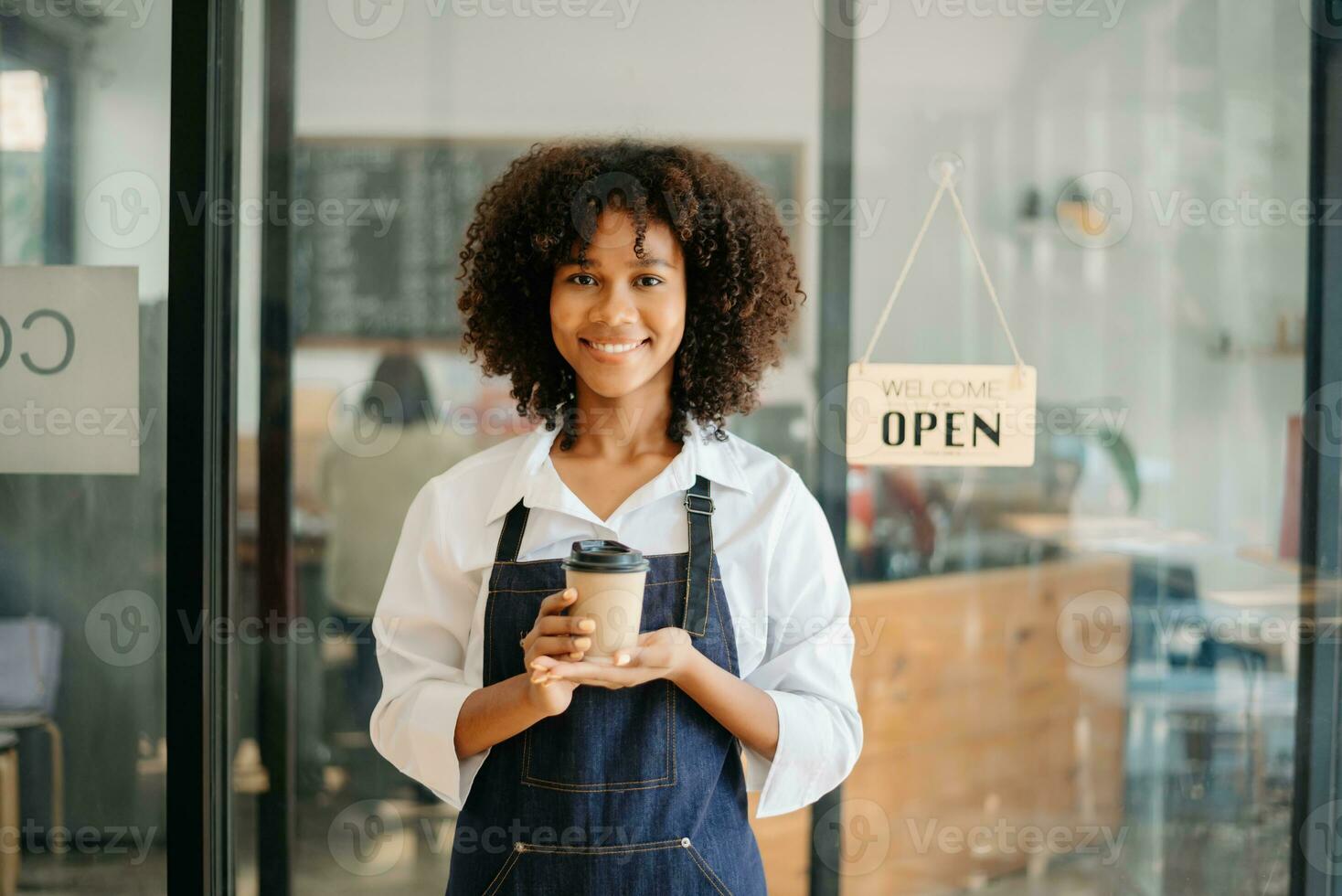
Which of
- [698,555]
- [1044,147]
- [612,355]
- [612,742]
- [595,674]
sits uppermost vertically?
[1044,147]

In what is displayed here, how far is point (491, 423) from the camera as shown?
222 cm

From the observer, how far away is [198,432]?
1784mm

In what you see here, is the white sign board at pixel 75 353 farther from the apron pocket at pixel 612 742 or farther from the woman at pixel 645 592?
the apron pocket at pixel 612 742

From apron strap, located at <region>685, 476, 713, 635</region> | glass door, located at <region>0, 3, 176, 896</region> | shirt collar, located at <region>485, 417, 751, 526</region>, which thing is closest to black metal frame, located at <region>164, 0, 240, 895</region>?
glass door, located at <region>0, 3, 176, 896</region>

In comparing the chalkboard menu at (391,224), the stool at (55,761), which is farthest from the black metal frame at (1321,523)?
the stool at (55,761)

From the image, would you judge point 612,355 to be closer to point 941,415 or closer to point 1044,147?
point 941,415

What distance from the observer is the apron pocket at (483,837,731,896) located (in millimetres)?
1232

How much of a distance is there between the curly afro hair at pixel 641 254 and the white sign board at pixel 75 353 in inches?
30.3

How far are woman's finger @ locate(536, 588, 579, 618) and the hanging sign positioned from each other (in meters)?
0.95

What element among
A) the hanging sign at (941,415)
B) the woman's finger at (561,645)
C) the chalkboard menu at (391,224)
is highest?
the chalkboard menu at (391,224)

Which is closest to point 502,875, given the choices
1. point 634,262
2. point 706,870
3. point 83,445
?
point 706,870

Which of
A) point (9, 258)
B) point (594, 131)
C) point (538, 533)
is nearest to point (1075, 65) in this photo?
point (594, 131)

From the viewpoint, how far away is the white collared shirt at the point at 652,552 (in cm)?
128

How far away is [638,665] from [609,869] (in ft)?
0.95
